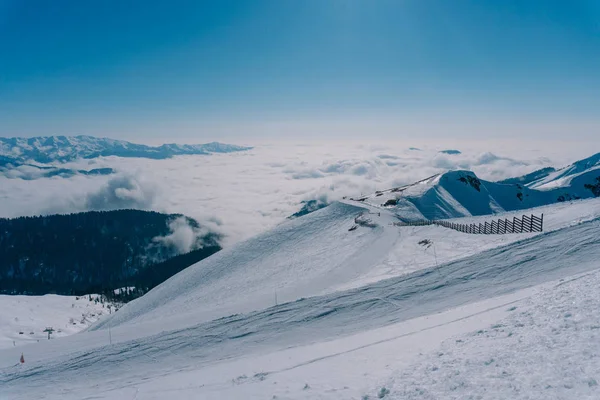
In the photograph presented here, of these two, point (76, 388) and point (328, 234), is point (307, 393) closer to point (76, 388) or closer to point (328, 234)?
point (76, 388)

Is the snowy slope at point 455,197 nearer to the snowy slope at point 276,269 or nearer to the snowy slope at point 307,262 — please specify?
the snowy slope at point 276,269

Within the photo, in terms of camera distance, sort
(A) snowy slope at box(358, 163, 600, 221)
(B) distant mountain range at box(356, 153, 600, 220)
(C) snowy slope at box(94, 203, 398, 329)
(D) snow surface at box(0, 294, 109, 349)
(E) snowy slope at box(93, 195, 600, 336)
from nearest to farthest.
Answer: (E) snowy slope at box(93, 195, 600, 336)
(C) snowy slope at box(94, 203, 398, 329)
(A) snowy slope at box(358, 163, 600, 221)
(B) distant mountain range at box(356, 153, 600, 220)
(D) snow surface at box(0, 294, 109, 349)

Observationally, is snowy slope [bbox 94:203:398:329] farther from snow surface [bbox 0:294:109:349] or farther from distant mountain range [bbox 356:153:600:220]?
snow surface [bbox 0:294:109:349]

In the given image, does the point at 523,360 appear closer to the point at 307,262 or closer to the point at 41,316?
the point at 307,262

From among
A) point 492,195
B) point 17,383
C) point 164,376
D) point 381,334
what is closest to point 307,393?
point 381,334

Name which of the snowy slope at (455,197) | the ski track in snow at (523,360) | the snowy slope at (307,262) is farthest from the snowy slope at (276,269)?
the ski track in snow at (523,360)

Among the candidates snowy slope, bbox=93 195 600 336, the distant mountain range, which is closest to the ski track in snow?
snowy slope, bbox=93 195 600 336

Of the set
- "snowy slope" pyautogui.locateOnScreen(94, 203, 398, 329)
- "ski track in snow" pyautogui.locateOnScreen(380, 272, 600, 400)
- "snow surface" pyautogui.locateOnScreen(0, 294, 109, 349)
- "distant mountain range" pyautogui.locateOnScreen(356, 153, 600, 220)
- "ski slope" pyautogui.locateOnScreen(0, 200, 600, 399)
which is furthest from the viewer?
"snow surface" pyautogui.locateOnScreen(0, 294, 109, 349)
